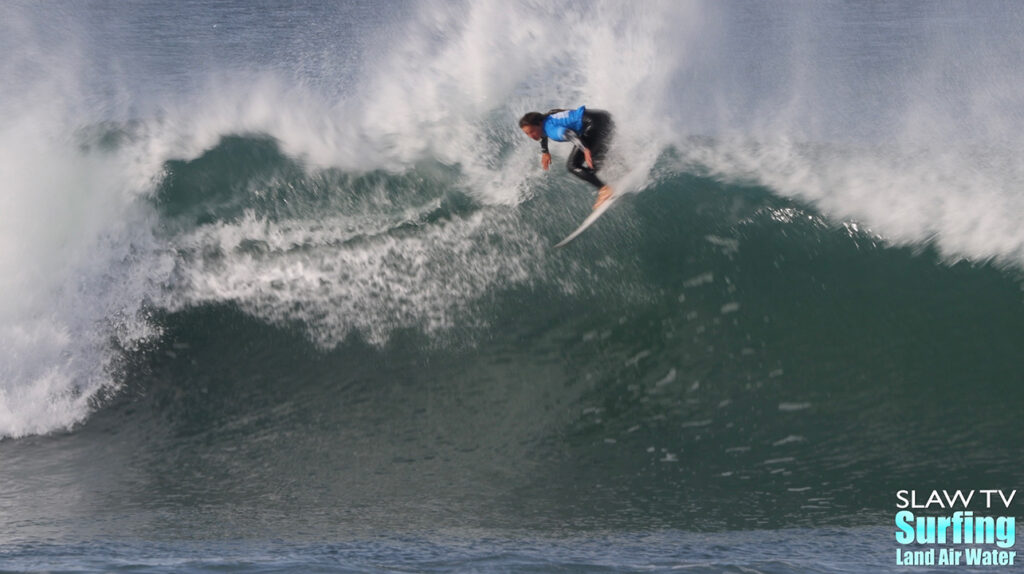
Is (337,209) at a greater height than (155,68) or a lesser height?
lesser

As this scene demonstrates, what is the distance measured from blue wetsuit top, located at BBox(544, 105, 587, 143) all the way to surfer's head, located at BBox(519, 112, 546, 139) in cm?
5

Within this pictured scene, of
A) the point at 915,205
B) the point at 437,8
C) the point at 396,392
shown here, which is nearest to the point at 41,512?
the point at 396,392

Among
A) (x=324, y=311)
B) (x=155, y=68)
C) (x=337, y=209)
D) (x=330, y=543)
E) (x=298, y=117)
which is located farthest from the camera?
(x=155, y=68)

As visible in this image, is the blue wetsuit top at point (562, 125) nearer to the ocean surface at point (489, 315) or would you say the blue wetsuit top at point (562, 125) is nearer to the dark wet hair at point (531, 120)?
the dark wet hair at point (531, 120)

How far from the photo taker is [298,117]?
8156mm

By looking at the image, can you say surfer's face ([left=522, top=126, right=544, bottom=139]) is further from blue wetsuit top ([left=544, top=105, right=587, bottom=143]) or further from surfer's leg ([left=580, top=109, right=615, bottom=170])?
surfer's leg ([left=580, top=109, right=615, bottom=170])

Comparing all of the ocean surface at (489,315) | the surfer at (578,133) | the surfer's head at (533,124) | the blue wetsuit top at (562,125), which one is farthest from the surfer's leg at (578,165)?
the ocean surface at (489,315)

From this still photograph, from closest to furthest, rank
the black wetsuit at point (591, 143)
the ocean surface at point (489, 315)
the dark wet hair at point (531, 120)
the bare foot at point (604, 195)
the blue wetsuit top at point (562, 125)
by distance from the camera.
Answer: the ocean surface at point (489, 315) → the dark wet hair at point (531, 120) → the blue wetsuit top at point (562, 125) → the black wetsuit at point (591, 143) → the bare foot at point (604, 195)

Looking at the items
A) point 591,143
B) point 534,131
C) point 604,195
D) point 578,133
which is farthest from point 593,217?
point 534,131

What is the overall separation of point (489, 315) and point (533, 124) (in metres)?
1.44

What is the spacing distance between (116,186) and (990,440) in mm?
6508

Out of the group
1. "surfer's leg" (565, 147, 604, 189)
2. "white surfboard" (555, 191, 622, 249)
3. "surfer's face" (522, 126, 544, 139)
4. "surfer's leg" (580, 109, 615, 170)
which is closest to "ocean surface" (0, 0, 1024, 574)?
"white surfboard" (555, 191, 622, 249)

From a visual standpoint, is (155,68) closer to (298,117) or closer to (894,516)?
(298,117)

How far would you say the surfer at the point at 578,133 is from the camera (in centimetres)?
612
